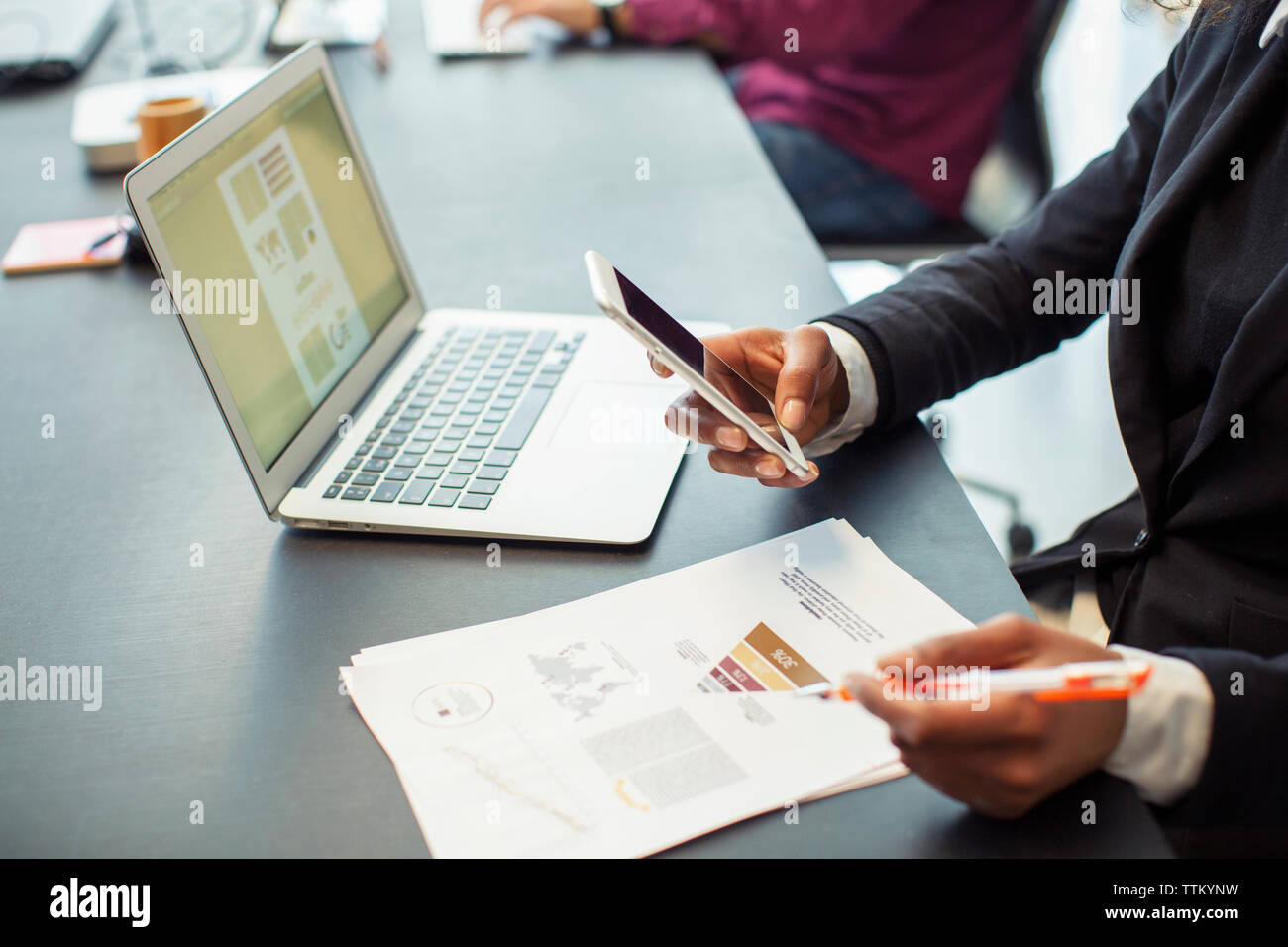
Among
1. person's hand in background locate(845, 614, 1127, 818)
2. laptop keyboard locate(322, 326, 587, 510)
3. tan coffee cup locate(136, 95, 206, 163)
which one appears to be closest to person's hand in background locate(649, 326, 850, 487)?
laptop keyboard locate(322, 326, 587, 510)

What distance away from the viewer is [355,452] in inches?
30.7

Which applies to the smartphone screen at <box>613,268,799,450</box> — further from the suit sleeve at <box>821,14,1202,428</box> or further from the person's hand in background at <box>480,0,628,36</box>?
the person's hand in background at <box>480,0,628,36</box>

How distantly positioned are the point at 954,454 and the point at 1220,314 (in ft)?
4.40

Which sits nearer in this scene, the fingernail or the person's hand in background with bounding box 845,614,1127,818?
the person's hand in background with bounding box 845,614,1127,818

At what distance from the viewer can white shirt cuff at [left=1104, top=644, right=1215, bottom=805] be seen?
0.53m

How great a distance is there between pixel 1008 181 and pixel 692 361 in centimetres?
122

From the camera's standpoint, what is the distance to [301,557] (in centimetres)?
72

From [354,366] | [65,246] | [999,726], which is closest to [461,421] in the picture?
[354,366]

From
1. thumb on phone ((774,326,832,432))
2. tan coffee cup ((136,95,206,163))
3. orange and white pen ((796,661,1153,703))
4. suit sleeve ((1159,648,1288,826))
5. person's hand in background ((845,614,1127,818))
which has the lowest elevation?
suit sleeve ((1159,648,1288,826))

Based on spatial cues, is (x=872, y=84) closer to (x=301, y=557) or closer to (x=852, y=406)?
(x=852, y=406)

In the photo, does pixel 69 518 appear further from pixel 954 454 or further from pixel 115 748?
pixel 954 454

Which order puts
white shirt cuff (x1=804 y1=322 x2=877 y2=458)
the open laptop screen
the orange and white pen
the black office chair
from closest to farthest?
the orange and white pen → the open laptop screen → white shirt cuff (x1=804 y1=322 x2=877 y2=458) → the black office chair
